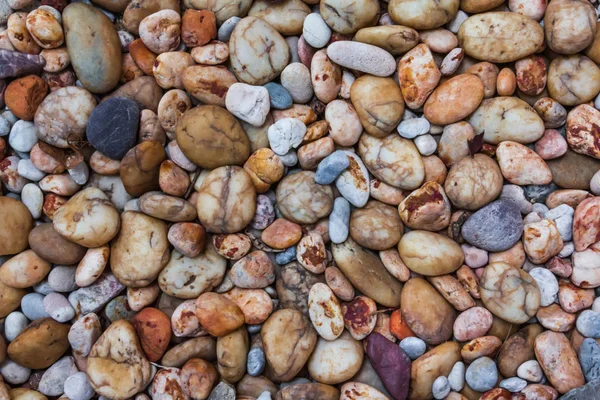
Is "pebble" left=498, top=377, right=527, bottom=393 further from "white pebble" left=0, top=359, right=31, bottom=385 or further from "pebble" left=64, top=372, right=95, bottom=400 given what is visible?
"white pebble" left=0, top=359, right=31, bottom=385

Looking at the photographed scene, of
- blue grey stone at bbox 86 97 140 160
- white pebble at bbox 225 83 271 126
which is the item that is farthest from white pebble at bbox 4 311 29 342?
white pebble at bbox 225 83 271 126

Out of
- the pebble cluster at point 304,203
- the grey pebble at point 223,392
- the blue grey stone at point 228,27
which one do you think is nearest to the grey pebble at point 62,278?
the pebble cluster at point 304,203

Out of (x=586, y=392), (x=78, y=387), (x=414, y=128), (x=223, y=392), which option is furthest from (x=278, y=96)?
(x=586, y=392)

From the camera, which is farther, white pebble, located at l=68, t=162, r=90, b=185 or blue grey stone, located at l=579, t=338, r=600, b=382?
white pebble, located at l=68, t=162, r=90, b=185

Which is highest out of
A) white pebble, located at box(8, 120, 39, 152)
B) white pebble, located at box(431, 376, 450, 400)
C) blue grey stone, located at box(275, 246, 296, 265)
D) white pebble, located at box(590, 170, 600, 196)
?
white pebble, located at box(8, 120, 39, 152)

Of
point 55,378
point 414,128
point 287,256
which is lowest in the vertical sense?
point 55,378

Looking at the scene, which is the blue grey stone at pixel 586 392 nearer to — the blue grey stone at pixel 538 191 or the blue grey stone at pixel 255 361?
the blue grey stone at pixel 538 191

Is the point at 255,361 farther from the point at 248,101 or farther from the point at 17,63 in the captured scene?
the point at 17,63

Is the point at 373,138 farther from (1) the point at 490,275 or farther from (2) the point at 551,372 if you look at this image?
(2) the point at 551,372
